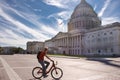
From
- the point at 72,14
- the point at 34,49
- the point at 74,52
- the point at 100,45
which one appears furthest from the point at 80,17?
the point at 34,49

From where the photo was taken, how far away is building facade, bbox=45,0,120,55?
69125 mm

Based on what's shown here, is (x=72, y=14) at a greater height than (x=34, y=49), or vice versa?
(x=72, y=14)

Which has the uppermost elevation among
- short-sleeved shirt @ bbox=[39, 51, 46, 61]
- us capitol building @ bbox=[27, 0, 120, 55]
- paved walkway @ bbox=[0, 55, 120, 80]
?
us capitol building @ bbox=[27, 0, 120, 55]

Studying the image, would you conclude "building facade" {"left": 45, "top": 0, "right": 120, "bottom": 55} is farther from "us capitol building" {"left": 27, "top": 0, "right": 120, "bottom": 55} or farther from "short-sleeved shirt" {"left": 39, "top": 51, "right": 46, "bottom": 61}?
"short-sleeved shirt" {"left": 39, "top": 51, "right": 46, "bottom": 61}

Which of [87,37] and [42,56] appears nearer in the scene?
[42,56]

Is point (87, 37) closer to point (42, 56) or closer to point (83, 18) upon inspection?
point (83, 18)

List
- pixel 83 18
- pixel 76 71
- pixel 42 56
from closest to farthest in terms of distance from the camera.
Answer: pixel 42 56, pixel 76 71, pixel 83 18

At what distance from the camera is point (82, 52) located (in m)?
90.1

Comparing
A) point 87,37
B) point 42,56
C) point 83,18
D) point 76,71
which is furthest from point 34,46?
point 42,56

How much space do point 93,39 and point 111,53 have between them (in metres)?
14.2

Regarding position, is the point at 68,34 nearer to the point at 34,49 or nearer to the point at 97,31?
the point at 97,31

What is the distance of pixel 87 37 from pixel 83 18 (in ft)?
57.6

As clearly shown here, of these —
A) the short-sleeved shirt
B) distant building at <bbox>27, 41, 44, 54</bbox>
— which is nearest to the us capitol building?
distant building at <bbox>27, 41, 44, 54</bbox>

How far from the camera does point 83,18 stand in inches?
3942
